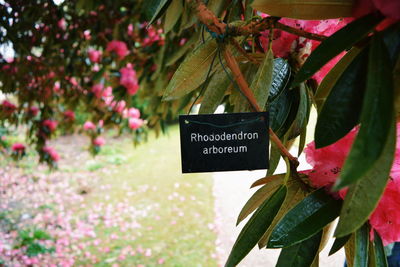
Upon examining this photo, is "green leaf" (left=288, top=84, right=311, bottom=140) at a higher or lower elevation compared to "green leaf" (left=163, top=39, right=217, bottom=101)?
lower

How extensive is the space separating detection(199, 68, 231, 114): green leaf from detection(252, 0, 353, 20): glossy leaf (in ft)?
0.45

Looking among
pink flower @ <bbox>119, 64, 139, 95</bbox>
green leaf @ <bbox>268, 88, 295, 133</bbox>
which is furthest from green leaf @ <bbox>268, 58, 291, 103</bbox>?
pink flower @ <bbox>119, 64, 139, 95</bbox>

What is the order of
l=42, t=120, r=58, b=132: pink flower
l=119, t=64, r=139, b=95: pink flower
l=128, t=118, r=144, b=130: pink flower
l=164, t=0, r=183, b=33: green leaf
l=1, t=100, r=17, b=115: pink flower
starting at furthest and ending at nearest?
l=128, t=118, r=144, b=130: pink flower, l=42, t=120, r=58, b=132: pink flower, l=1, t=100, r=17, b=115: pink flower, l=119, t=64, r=139, b=95: pink flower, l=164, t=0, r=183, b=33: green leaf

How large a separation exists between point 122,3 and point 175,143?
5143mm

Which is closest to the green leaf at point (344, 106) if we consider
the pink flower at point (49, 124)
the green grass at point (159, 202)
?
the pink flower at point (49, 124)

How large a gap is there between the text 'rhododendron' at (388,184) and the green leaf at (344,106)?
0.12 meters

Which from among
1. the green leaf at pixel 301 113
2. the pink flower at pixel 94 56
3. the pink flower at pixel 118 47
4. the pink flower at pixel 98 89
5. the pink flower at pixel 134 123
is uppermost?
the pink flower at pixel 94 56

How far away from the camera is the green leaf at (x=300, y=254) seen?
0.42 meters

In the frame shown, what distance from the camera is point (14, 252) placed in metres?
2.93

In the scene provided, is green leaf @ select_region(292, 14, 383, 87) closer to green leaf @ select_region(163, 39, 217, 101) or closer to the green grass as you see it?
green leaf @ select_region(163, 39, 217, 101)

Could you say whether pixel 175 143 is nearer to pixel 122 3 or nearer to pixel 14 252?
pixel 14 252

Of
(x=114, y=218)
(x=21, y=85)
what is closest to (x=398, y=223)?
(x=21, y=85)

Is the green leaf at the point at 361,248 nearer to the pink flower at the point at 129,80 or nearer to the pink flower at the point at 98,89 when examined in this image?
the pink flower at the point at 129,80

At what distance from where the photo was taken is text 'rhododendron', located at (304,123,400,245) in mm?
420
